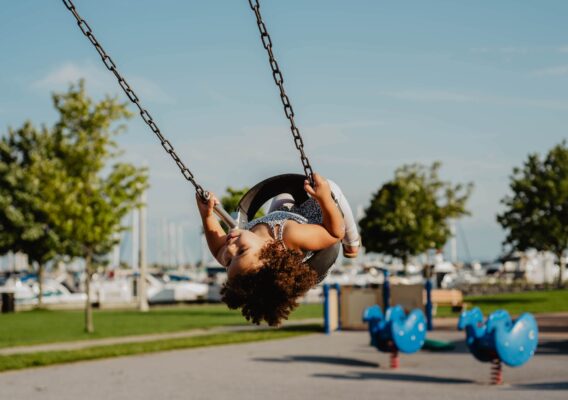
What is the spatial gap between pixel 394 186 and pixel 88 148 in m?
22.8

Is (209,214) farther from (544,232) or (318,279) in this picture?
(544,232)

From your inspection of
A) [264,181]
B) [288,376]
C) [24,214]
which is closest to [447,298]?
[288,376]

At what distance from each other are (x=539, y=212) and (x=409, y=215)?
276 inches

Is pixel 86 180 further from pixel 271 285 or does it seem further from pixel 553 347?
pixel 271 285

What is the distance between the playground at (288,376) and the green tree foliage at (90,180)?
7407mm

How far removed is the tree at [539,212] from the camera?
37656mm

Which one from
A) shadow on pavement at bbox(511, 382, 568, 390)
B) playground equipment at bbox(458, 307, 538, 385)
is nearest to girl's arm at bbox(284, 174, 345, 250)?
shadow on pavement at bbox(511, 382, 568, 390)

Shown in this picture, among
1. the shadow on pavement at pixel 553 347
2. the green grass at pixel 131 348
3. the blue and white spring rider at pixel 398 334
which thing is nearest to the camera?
the blue and white spring rider at pixel 398 334

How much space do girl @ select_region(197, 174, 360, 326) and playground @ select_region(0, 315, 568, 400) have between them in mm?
7291

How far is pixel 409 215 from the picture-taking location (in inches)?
1668

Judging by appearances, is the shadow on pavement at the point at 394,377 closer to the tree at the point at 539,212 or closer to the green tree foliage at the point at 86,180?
the green tree foliage at the point at 86,180

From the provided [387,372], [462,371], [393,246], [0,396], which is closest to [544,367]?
[462,371]

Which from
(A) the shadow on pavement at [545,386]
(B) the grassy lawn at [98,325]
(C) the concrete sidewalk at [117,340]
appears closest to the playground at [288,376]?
(A) the shadow on pavement at [545,386]

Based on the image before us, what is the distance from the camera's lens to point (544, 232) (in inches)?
1485
